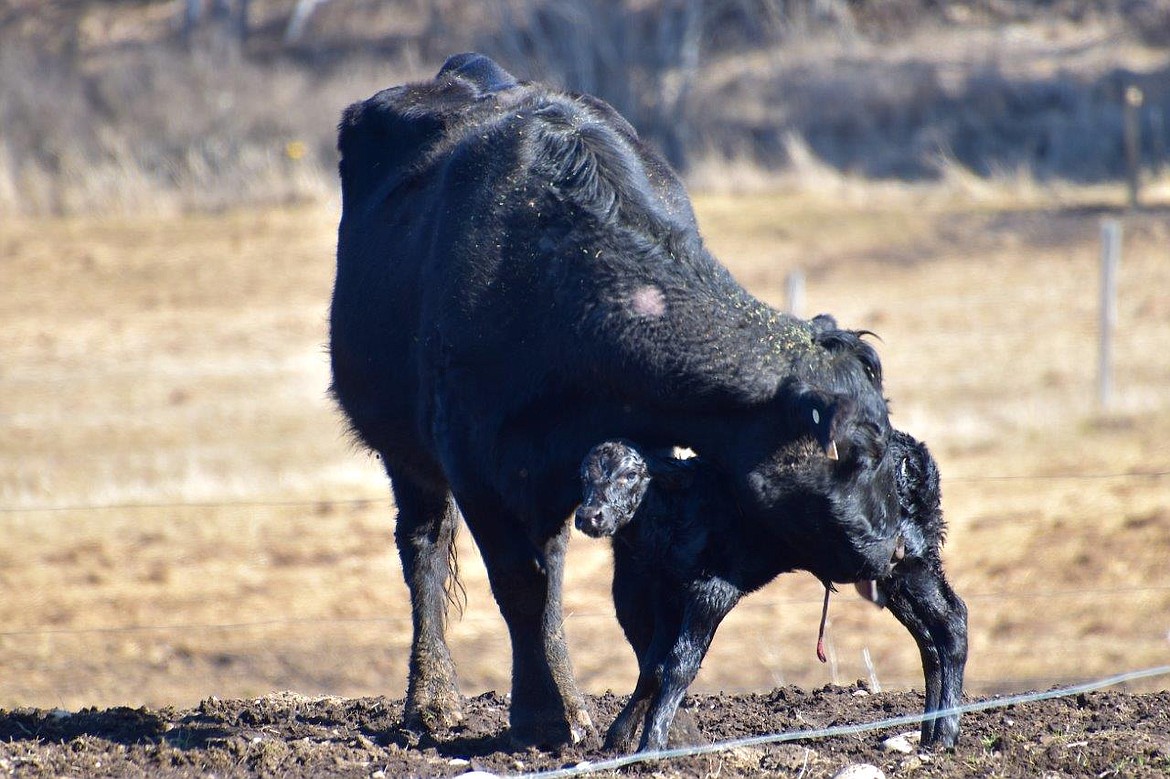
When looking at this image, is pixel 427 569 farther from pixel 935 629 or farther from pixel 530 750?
pixel 935 629

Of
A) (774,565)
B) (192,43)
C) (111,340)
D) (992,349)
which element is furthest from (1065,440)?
(192,43)

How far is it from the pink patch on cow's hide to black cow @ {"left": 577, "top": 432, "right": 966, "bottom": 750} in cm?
43

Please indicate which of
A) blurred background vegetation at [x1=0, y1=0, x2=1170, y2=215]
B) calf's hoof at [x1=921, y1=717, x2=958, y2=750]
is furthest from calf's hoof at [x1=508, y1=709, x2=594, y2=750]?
blurred background vegetation at [x1=0, y1=0, x2=1170, y2=215]

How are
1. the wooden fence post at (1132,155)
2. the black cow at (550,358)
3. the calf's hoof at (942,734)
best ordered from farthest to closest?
the wooden fence post at (1132,155) < the calf's hoof at (942,734) < the black cow at (550,358)

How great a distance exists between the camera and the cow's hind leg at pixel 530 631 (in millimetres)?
5328

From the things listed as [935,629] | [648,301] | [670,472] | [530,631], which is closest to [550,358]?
[648,301]

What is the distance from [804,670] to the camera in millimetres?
9141

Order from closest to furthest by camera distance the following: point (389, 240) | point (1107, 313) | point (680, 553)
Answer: point (680, 553)
point (389, 240)
point (1107, 313)

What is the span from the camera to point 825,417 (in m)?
4.32

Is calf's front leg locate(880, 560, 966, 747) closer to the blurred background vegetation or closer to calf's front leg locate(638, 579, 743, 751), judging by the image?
calf's front leg locate(638, 579, 743, 751)

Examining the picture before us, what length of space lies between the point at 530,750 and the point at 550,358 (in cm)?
153

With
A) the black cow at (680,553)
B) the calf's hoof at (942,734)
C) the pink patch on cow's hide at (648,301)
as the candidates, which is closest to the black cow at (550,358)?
the pink patch on cow's hide at (648,301)

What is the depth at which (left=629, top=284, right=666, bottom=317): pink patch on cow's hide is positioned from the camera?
4727 mm

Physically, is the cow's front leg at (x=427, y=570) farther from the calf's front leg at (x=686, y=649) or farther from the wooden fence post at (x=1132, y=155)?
the wooden fence post at (x=1132, y=155)
